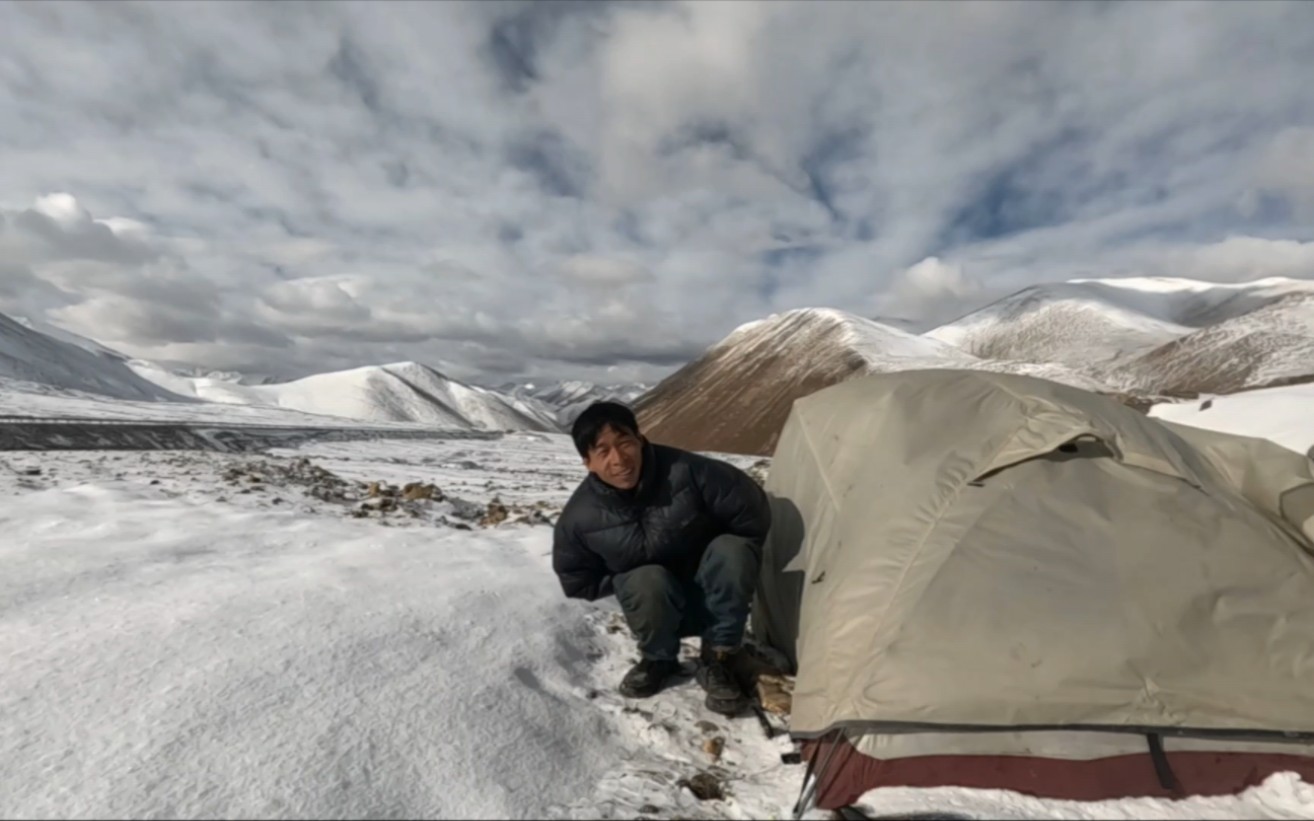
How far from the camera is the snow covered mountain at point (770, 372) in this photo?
10281cm

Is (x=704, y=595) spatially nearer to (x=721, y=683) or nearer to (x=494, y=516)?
(x=721, y=683)

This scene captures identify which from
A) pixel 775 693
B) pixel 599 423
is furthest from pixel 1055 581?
pixel 599 423

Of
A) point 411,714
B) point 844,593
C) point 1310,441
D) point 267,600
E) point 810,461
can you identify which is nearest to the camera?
point 411,714

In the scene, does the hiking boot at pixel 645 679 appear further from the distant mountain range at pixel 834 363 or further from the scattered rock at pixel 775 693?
the distant mountain range at pixel 834 363

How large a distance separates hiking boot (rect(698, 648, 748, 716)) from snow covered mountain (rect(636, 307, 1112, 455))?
84.9m

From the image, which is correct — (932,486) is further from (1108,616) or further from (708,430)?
(708,430)

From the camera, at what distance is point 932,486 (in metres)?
3.58

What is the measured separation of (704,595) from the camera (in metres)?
4.07

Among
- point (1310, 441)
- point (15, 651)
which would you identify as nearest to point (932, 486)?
point (15, 651)

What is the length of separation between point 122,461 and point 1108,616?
17465mm

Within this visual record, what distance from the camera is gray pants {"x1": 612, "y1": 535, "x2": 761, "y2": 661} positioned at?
3.92 meters

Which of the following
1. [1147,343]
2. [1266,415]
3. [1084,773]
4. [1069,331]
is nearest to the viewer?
[1084,773]

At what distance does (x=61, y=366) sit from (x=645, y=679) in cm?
15074

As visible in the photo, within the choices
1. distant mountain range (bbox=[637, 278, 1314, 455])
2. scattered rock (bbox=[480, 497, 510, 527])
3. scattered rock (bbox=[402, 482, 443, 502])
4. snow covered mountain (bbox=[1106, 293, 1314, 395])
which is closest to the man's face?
scattered rock (bbox=[480, 497, 510, 527])
